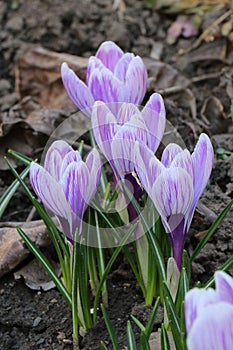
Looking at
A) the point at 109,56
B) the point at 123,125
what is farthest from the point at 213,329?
the point at 109,56

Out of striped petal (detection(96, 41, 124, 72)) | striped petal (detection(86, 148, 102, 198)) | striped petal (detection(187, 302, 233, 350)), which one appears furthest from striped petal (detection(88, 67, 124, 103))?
striped petal (detection(187, 302, 233, 350))

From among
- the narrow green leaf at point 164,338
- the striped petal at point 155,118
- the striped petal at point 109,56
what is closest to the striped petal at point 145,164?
the striped petal at point 155,118

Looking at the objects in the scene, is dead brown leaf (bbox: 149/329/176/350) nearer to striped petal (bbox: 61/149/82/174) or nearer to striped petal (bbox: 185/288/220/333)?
striped petal (bbox: 61/149/82/174)

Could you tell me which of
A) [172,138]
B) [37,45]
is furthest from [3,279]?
[37,45]

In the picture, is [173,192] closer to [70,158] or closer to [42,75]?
[70,158]

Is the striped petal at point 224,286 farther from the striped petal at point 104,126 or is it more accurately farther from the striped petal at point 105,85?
the striped petal at point 105,85

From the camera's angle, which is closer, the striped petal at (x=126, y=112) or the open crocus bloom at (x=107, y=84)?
the striped petal at (x=126, y=112)

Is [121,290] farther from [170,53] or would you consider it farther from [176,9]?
[176,9]
